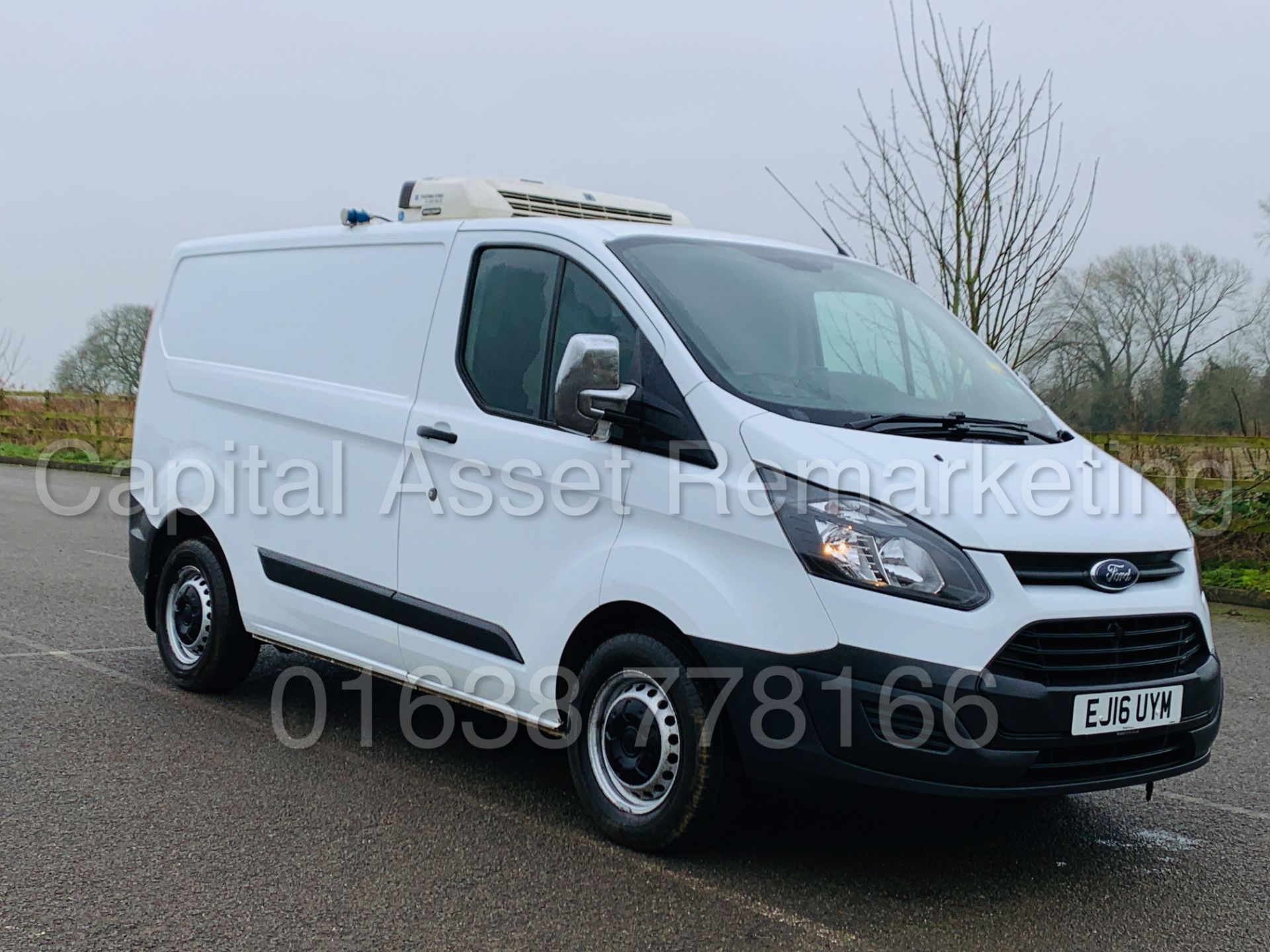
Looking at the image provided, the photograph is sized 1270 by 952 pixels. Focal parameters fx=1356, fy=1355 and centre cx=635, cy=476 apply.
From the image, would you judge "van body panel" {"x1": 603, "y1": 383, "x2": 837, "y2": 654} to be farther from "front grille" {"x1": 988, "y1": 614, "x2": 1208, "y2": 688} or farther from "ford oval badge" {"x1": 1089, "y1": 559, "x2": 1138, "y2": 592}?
"ford oval badge" {"x1": 1089, "y1": 559, "x2": 1138, "y2": 592}

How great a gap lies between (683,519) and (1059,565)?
1115 mm

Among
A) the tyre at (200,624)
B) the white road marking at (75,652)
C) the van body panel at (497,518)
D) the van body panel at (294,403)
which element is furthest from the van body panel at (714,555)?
the white road marking at (75,652)

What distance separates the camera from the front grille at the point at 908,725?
3.77m

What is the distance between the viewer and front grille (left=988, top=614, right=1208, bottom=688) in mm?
3795

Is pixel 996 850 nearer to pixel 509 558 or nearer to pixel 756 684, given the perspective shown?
pixel 756 684

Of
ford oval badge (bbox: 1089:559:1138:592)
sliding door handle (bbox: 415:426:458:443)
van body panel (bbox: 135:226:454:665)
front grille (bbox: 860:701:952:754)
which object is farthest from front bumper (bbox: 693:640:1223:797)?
van body panel (bbox: 135:226:454:665)

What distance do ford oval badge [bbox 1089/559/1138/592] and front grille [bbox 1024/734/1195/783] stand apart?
0.45 metres

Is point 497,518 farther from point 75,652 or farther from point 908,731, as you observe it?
A: point 75,652

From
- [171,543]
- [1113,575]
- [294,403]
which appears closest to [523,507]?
[294,403]

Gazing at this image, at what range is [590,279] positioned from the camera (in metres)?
4.72

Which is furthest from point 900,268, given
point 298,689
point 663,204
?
point 298,689

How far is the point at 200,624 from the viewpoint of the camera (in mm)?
6336

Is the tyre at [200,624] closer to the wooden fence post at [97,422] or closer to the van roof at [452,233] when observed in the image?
the van roof at [452,233]

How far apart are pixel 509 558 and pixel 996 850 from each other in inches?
75.1
